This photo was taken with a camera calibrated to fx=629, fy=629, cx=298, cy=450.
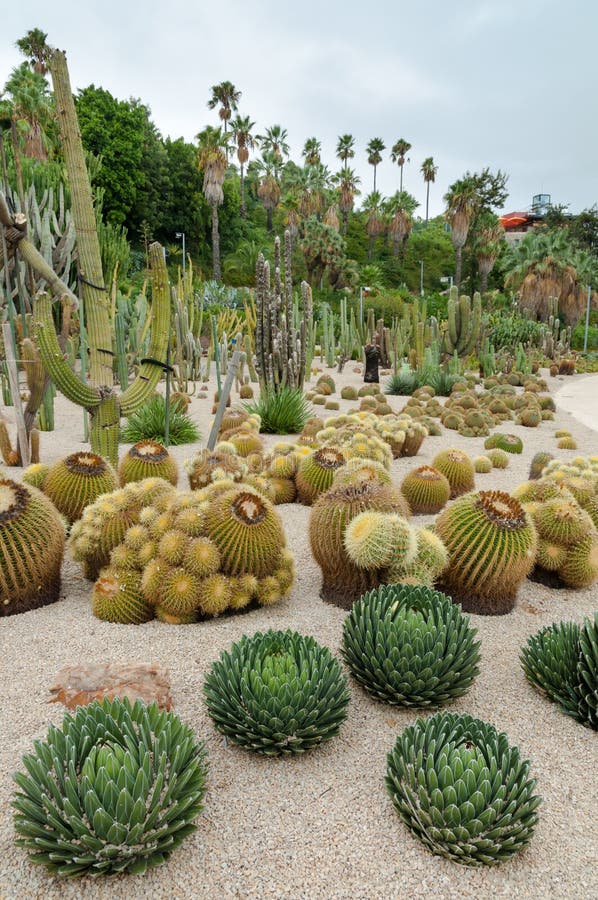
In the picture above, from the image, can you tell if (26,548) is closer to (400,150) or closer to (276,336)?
(276,336)

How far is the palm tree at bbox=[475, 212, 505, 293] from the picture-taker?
43906mm

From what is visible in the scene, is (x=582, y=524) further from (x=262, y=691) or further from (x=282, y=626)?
(x=262, y=691)

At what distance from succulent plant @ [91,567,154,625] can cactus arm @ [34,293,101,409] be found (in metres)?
1.97

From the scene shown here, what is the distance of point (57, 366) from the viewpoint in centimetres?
478

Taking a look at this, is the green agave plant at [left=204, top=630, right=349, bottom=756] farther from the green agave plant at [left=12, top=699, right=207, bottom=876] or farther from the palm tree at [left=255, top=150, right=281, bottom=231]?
the palm tree at [left=255, top=150, right=281, bottom=231]

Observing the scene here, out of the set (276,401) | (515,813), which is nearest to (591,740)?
(515,813)

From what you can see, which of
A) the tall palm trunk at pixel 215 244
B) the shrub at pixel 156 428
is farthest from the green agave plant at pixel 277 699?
the tall palm trunk at pixel 215 244

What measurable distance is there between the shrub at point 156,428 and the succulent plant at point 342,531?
4.47 metres

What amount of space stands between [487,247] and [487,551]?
44514 mm

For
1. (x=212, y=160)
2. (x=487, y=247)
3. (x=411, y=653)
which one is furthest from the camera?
(x=487, y=247)

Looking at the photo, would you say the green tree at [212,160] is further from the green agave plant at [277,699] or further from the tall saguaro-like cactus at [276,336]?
the green agave plant at [277,699]

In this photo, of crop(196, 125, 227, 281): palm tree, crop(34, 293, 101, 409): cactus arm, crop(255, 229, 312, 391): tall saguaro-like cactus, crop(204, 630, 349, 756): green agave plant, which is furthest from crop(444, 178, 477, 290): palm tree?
crop(204, 630, 349, 756): green agave plant

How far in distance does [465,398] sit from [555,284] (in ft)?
89.2

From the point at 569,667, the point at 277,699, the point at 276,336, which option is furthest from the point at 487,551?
the point at 276,336
